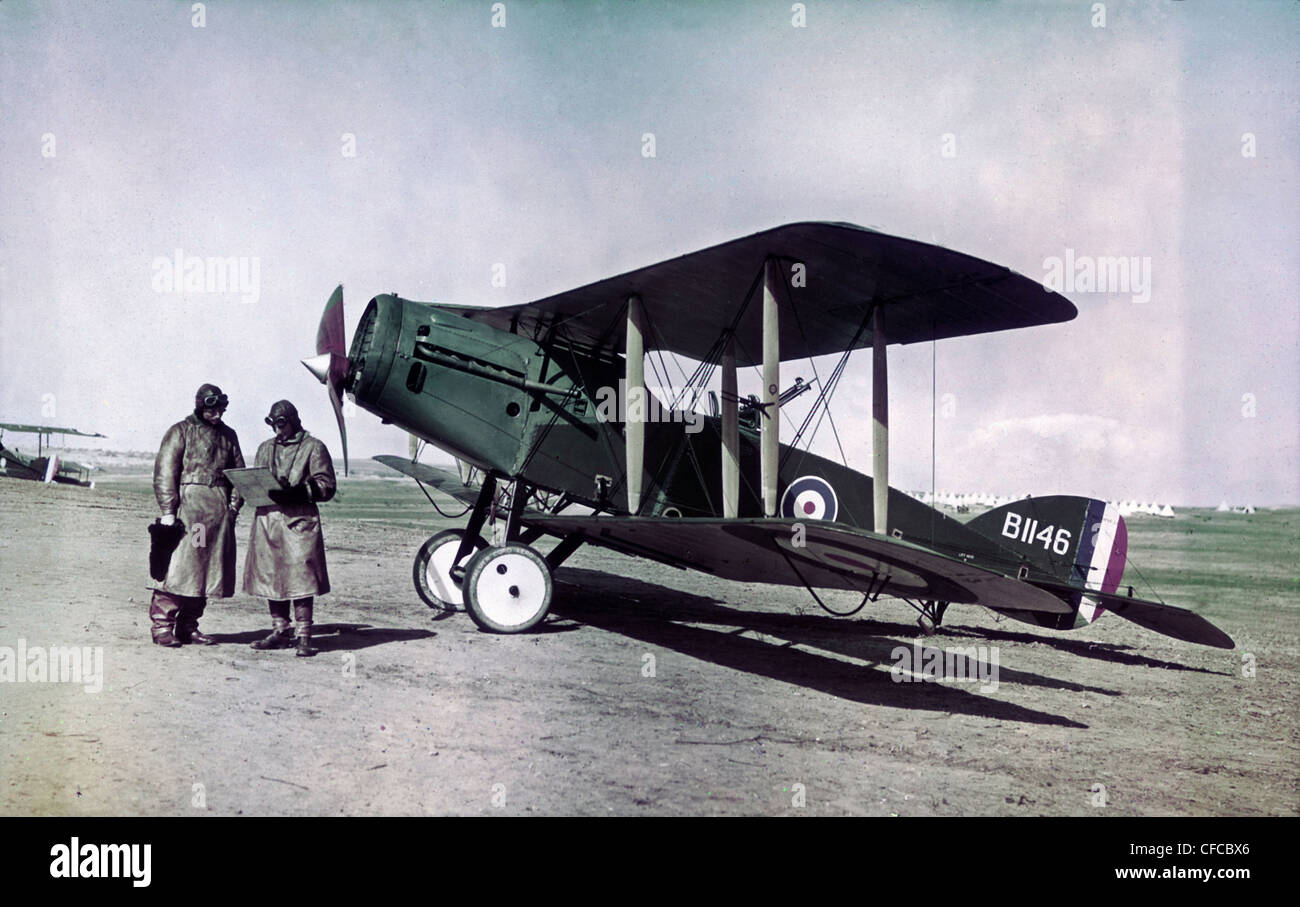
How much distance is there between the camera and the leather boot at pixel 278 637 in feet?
19.5

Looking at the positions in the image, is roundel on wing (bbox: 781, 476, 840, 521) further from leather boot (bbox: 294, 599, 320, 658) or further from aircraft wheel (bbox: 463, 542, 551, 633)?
leather boot (bbox: 294, 599, 320, 658)

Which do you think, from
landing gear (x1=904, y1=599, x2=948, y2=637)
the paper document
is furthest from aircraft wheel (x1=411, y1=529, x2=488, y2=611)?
landing gear (x1=904, y1=599, x2=948, y2=637)

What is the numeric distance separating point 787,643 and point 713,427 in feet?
7.89

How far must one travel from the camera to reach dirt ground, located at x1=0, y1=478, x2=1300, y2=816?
11.6 feet

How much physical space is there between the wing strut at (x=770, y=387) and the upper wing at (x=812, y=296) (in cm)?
22

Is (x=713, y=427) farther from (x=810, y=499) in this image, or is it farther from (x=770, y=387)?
(x=770, y=387)

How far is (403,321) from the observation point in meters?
7.34

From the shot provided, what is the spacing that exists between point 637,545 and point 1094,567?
16.1 ft

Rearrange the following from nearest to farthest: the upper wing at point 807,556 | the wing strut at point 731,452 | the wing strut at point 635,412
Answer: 1. the upper wing at point 807,556
2. the wing strut at point 731,452
3. the wing strut at point 635,412

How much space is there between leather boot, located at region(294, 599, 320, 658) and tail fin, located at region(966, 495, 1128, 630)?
677cm

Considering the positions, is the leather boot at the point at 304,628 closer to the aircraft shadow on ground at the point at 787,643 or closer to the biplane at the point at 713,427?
the biplane at the point at 713,427

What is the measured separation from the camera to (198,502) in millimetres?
5906

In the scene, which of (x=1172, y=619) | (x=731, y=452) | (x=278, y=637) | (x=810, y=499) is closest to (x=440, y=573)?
(x=278, y=637)

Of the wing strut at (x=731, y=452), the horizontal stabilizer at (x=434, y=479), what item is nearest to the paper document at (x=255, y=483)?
the wing strut at (x=731, y=452)
